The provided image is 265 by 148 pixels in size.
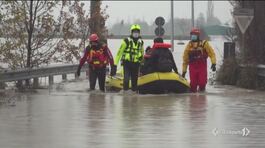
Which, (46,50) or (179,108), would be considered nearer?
(179,108)

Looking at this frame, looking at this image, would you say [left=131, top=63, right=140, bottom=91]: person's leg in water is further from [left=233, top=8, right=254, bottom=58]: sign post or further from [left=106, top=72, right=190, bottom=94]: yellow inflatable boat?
[left=233, top=8, right=254, bottom=58]: sign post

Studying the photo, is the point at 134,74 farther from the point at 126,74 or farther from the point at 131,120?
the point at 131,120

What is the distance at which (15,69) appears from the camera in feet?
58.3

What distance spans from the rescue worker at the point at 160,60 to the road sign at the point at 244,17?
3842mm

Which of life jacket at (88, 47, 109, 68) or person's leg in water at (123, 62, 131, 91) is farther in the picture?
life jacket at (88, 47, 109, 68)

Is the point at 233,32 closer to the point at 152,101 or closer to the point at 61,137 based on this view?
the point at 152,101

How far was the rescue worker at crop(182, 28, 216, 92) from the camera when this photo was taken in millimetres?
17938

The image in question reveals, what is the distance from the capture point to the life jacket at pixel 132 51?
56.0ft

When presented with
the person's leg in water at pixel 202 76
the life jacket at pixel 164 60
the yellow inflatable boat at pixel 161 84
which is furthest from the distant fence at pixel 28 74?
the person's leg in water at pixel 202 76

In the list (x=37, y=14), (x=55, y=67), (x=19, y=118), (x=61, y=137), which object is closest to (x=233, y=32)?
(x=55, y=67)

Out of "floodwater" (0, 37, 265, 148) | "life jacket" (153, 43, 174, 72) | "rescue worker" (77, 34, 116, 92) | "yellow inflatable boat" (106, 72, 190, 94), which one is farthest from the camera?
"rescue worker" (77, 34, 116, 92)

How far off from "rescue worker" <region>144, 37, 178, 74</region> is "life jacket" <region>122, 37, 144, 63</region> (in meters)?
0.33

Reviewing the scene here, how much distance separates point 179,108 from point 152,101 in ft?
4.72

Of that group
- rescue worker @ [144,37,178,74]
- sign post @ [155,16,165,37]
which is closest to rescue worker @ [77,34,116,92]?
rescue worker @ [144,37,178,74]
